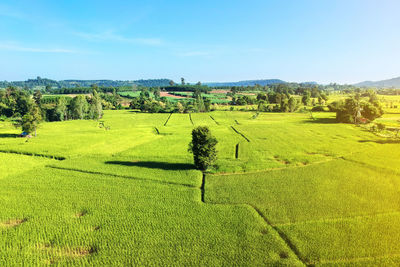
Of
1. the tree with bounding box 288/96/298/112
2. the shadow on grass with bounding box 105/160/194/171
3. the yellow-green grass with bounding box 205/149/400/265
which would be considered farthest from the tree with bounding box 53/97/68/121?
the tree with bounding box 288/96/298/112

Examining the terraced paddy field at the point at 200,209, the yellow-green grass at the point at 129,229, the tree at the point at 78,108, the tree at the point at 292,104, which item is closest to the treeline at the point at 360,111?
the terraced paddy field at the point at 200,209

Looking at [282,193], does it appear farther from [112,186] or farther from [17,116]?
[17,116]

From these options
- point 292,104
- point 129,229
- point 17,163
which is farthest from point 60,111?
point 292,104

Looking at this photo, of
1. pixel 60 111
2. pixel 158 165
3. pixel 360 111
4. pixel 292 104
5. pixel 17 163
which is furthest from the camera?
pixel 292 104

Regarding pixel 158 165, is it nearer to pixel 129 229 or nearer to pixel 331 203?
pixel 129 229

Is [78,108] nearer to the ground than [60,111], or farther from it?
farther from it

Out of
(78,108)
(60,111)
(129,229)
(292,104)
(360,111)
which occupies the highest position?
(292,104)

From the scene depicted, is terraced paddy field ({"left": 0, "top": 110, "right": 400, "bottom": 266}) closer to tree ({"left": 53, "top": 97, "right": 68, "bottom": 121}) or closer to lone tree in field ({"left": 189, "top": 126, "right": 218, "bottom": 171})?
lone tree in field ({"left": 189, "top": 126, "right": 218, "bottom": 171})

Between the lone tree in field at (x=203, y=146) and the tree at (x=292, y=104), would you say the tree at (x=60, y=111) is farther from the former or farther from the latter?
the tree at (x=292, y=104)
